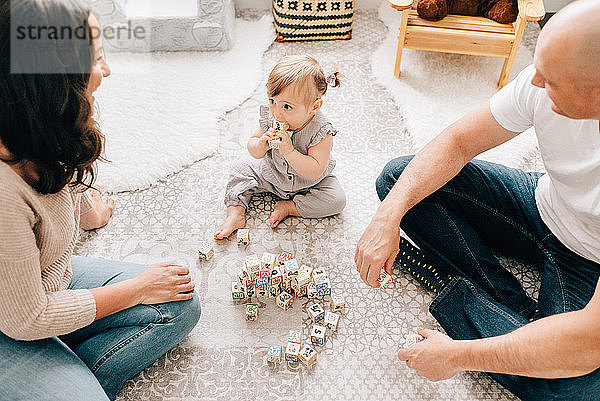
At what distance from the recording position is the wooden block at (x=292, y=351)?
1.53 meters

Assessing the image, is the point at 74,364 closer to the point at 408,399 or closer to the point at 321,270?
the point at 321,270

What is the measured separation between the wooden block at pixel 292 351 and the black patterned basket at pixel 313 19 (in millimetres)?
1583

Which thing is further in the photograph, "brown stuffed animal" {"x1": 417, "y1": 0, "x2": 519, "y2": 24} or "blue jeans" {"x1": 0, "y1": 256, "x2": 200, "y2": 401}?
"brown stuffed animal" {"x1": 417, "y1": 0, "x2": 519, "y2": 24}

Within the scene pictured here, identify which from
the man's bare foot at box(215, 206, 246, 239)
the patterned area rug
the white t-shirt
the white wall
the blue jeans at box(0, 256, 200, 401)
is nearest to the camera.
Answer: the blue jeans at box(0, 256, 200, 401)

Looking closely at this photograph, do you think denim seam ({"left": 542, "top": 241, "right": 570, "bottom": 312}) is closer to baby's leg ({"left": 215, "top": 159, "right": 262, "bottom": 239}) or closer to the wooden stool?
baby's leg ({"left": 215, "top": 159, "right": 262, "bottom": 239})

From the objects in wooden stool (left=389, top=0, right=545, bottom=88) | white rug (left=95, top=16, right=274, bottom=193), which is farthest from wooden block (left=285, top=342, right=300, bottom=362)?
wooden stool (left=389, top=0, right=545, bottom=88)

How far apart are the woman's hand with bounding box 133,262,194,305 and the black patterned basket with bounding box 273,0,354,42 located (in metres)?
1.48

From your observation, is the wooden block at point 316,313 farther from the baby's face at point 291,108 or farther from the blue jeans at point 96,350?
the baby's face at point 291,108

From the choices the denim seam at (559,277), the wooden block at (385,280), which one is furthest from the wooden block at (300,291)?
the denim seam at (559,277)

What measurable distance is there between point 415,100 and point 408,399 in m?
1.31

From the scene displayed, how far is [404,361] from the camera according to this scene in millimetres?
1548

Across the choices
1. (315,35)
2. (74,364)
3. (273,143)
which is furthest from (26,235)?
(315,35)

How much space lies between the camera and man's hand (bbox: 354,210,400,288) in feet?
4.72

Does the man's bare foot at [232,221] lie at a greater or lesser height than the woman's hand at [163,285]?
lesser
